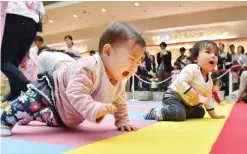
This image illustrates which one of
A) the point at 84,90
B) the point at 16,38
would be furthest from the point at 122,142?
the point at 16,38

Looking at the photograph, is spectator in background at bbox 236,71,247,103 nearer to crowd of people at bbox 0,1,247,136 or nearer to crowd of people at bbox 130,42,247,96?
crowd of people at bbox 130,42,247,96

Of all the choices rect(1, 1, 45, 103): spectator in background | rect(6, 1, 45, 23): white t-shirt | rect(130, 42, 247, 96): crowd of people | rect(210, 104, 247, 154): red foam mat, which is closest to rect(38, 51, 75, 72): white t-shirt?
rect(1, 1, 45, 103): spectator in background

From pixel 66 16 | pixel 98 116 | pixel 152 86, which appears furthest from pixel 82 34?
pixel 98 116

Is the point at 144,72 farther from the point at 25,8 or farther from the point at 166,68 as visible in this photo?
the point at 25,8

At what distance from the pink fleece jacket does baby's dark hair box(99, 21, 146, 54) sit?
0.11 meters

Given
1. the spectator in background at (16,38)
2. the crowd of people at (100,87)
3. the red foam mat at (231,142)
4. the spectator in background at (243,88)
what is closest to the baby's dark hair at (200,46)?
the crowd of people at (100,87)

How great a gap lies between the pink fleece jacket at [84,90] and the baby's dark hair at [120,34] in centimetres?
11

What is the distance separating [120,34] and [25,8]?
163 cm

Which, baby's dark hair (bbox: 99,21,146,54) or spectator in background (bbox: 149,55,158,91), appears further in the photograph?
spectator in background (bbox: 149,55,158,91)

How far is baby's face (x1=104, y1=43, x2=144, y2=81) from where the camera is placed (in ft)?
4.34

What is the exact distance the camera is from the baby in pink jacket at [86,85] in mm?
1293

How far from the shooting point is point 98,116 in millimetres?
1188

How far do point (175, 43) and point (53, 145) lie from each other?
415 inches

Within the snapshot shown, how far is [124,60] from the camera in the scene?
1.33 meters
